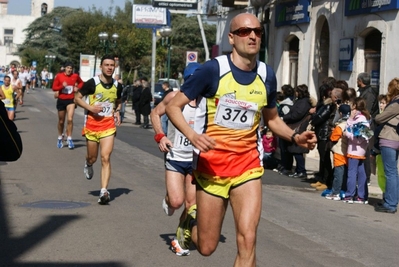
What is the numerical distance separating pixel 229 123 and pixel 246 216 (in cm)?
72

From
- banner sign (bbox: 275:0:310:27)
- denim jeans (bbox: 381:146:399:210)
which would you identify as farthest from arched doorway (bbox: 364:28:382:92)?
denim jeans (bbox: 381:146:399:210)

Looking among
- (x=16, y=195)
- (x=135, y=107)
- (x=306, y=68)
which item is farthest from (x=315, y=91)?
(x=16, y=195)

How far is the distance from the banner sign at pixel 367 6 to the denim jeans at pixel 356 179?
810 centimetres

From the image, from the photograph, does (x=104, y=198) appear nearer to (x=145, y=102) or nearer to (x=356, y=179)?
(x=356, y=179)

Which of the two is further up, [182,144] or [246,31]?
[246,31]

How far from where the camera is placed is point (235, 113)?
636cm

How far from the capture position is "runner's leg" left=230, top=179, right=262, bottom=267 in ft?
20.0

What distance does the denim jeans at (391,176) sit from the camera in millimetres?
12305

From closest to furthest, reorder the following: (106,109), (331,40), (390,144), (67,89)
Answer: (106,109) → (390,144) → (67,89) → (331,40)

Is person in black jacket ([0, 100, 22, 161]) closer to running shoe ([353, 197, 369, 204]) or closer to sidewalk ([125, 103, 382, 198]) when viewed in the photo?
running shoe ([353, 197, 369, 204])

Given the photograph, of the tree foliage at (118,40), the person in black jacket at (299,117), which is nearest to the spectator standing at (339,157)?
the person in black jacket at (299,117)

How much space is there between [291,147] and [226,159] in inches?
411

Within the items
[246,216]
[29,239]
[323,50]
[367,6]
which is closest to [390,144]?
[29,239]

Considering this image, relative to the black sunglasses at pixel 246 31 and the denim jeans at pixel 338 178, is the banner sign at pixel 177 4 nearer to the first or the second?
the denim jeans at pixel 338 178
